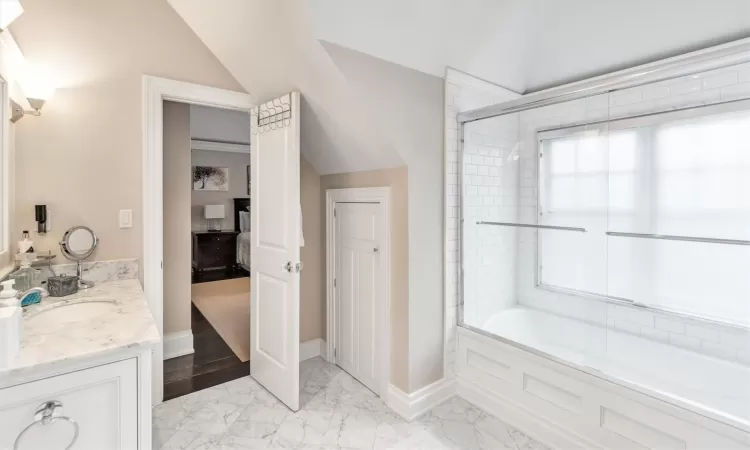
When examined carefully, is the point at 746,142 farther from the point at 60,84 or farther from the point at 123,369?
the point at 60,84

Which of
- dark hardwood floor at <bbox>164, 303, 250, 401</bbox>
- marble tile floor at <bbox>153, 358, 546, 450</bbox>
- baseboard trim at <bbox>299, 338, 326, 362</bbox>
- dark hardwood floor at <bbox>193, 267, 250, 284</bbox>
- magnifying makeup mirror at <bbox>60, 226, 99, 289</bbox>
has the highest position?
magnifying makeup mirror at <bbox>60, 226, 99, 289</bbox>

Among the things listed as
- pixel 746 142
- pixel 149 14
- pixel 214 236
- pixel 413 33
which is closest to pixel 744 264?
pixel 746 142

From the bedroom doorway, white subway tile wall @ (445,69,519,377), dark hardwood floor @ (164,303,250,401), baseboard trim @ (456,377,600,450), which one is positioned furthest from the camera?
the bedroom doorway

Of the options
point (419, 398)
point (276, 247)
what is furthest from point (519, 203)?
point (276, 247)

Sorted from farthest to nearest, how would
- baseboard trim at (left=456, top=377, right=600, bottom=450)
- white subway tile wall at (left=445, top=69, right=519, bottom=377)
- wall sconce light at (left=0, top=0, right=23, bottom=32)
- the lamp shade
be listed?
the lamp shade < white subway tile wall at (left=445, top=69, right=519, bottom=377) < baseboard trim at (left=456, top=377, right=600, bottom=450) < wall sconce light at (left=0, top=0, right=23, bottom=32)

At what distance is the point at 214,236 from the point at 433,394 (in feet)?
17.7

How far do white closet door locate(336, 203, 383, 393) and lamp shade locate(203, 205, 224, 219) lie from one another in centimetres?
506

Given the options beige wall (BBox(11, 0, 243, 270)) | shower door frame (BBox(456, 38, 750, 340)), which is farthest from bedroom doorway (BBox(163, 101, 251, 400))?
shower door frame (BBox(456, 38, 750, 340))

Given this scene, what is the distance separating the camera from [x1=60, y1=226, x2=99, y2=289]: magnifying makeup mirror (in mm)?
2152

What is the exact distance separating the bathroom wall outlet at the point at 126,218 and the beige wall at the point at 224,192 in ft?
16.7

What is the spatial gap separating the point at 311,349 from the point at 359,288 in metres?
0.86

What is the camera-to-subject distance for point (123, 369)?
1.30 m

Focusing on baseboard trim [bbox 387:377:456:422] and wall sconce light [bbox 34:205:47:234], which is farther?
baseboard trim [bbox 387:377:456:422]

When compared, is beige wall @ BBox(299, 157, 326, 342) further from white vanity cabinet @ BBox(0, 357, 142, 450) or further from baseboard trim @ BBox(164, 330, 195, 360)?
white vanity cabinet @ BBox(0, 357, 142, 450)
